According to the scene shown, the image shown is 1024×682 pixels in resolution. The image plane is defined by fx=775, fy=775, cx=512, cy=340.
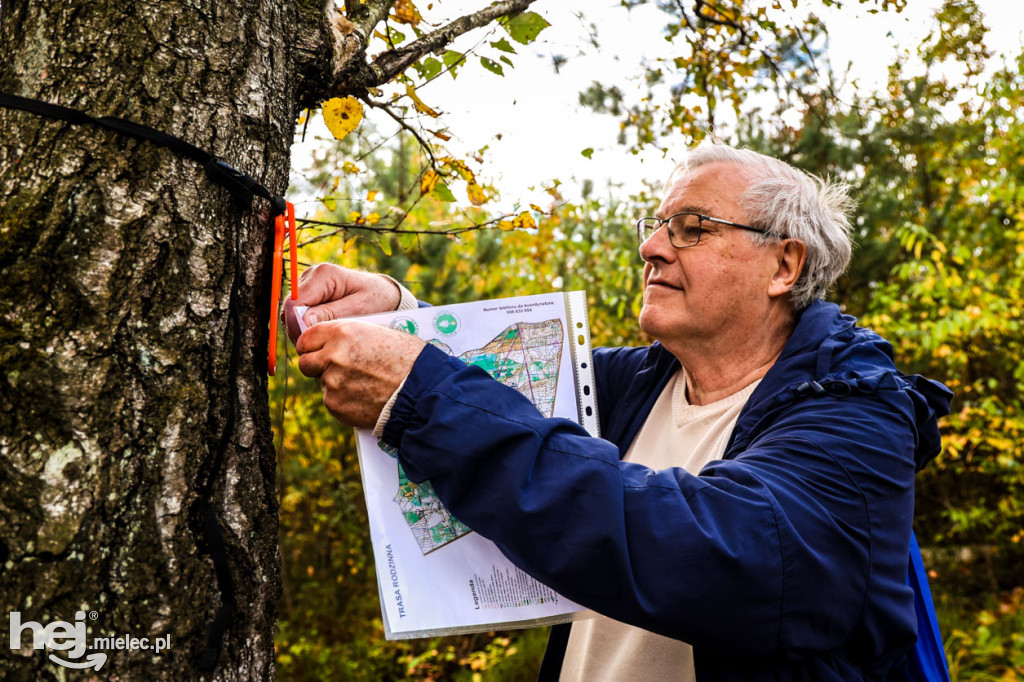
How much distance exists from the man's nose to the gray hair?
212 mm

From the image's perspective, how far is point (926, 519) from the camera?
7.29m

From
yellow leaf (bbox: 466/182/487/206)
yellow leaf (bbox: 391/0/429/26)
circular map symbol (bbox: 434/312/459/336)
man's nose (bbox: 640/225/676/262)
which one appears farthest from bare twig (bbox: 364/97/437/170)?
circular map symbol (bbox: 434/312/459/336)

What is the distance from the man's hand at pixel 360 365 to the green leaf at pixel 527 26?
1040 mm

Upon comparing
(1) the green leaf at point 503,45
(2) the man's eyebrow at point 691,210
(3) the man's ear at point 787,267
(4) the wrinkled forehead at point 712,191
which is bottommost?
(3) the man's ear at point 787,267

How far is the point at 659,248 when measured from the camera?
84.1 inches

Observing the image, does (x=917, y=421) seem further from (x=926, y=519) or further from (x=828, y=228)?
(x=926, y=519)

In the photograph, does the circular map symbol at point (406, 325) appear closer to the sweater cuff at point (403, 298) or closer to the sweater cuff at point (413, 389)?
the sweater cuff at point (413, 389)

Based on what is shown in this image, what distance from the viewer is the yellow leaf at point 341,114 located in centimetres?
171

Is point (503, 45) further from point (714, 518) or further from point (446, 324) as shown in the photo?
point (714, 518)

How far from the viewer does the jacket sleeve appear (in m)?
1.24

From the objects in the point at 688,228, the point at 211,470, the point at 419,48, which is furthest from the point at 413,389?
the point at 688,228

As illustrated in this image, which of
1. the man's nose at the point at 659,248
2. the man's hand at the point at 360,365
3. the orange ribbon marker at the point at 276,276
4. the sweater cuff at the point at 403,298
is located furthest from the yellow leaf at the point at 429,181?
the man's hand at the point at 360,365

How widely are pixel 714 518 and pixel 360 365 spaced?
659 mm

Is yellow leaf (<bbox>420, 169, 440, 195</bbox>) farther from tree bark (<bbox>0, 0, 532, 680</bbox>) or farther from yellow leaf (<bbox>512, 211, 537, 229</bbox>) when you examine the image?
tree bark (<bbox>0, 0, 532, 680</bbox>)
